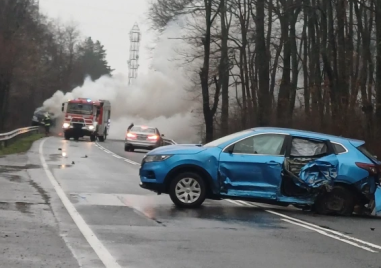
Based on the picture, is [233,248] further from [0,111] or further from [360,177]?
[0,111]

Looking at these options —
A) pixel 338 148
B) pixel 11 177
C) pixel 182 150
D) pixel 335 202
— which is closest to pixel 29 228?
pixel 182 150

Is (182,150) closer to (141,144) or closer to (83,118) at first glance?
(141,144)

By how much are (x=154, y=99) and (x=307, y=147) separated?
50190mm

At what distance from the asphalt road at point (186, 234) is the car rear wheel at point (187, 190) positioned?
215mm

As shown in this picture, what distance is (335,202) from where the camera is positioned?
14070 mm

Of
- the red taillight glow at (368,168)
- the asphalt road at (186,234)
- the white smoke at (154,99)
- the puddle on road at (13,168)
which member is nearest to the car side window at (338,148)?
the red taillight glow at (368,168)

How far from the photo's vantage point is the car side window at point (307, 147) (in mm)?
14008

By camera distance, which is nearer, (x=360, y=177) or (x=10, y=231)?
(x=10, y=231)

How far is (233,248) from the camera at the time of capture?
9.72m

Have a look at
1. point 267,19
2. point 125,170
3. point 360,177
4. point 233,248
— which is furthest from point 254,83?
point 233,248

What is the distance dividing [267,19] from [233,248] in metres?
29.2

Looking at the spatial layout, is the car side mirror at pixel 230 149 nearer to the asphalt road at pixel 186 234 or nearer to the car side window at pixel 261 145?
the car side window at pixel 261 145

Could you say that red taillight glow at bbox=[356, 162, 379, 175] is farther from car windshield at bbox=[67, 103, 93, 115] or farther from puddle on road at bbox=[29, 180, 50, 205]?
car windshield at bbox=[67, 103, 93, 115]

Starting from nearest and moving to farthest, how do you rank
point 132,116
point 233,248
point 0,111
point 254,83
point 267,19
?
point 233,248
point 267,19
point 254,83
point 0,111
point 132,116
